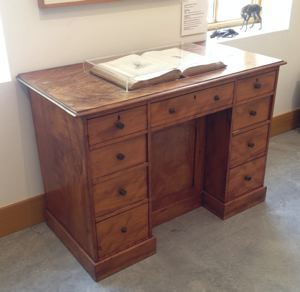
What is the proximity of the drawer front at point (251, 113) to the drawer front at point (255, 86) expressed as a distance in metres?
0.05

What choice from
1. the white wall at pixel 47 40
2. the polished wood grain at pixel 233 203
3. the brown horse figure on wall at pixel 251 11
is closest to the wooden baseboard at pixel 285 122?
the brown horse figure on wall at pixel 251 11

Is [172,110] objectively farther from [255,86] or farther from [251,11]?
[251,11]

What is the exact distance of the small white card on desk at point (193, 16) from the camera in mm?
2188

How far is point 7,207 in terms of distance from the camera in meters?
1.98

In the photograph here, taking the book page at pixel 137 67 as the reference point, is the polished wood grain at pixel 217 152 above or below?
below

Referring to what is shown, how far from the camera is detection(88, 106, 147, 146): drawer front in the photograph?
1.47 meters

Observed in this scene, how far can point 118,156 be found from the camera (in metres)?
1.58

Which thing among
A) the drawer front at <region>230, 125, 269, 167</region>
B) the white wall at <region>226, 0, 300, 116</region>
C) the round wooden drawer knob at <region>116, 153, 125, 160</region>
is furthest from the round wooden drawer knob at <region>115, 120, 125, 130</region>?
the white wall at <region>226, 0, 300, 116</region>

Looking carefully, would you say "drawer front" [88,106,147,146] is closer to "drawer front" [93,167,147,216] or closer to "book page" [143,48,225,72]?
"drawer front" [93,167,147,216]

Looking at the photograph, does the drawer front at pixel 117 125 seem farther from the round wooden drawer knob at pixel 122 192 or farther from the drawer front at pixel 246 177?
the drawer front at pixel 246 177

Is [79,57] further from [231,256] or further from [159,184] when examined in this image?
[231,256]

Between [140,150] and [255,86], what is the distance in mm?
665

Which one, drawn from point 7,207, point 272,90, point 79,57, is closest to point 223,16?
point 272,90

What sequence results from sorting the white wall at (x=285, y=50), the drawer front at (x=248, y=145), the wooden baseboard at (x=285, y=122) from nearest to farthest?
the drawer front at (x=248, y=145) → the white wall at (x=285, y=50) → the wooden baseboard at (x=285, y=122)
